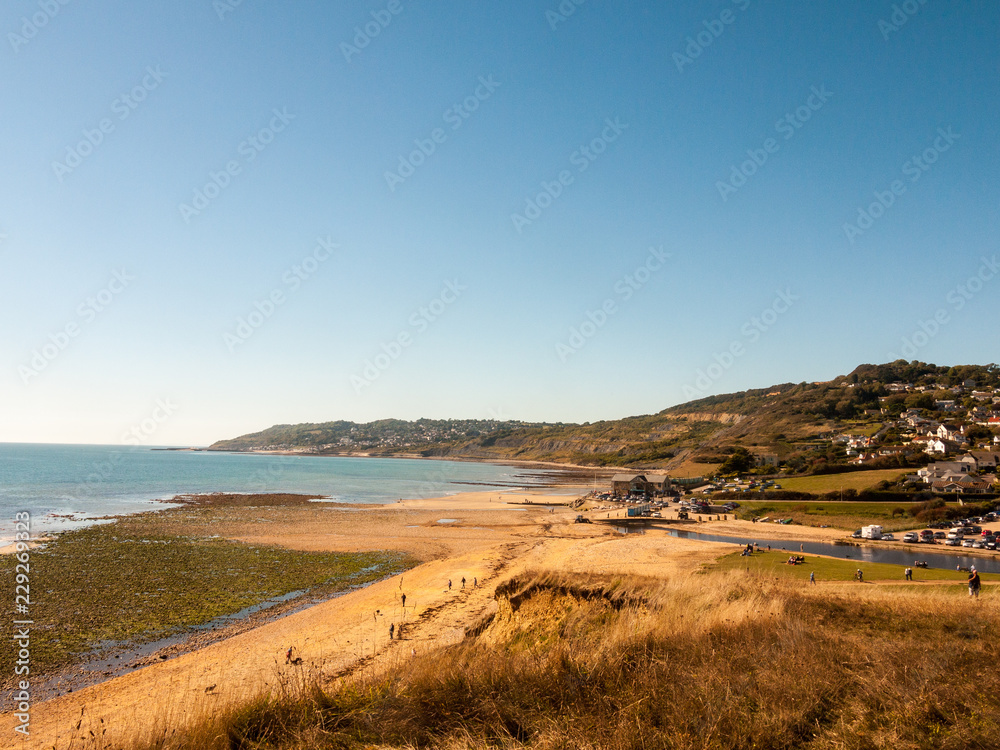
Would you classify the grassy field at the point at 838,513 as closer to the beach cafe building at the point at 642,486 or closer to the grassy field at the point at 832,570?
the beach cafe building at the point at 642,486

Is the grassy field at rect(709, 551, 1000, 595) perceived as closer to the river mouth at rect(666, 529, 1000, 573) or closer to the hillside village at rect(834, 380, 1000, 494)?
the river mouth at rect(666, 529, 1000, 573)

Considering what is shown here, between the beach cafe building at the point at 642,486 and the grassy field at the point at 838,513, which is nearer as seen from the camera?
the grassy field at the point at 838,513

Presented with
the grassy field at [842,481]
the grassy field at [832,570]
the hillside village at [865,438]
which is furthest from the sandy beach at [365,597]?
the hillside village at [865,438]

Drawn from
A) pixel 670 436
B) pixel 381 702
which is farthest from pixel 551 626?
pixel 670 436

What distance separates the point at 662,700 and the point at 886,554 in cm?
3763

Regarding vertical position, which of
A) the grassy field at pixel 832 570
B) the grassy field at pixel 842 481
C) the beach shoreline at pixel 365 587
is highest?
the grassy field at pixel 842 481

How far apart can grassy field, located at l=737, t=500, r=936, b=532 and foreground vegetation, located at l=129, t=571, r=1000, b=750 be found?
45.7 meters

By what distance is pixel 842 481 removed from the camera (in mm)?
61969

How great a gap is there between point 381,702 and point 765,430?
138574mm

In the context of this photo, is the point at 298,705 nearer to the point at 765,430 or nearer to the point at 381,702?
the point at 381,702

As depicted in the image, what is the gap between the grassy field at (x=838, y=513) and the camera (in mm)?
46094

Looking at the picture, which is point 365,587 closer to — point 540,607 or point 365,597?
point 365,597

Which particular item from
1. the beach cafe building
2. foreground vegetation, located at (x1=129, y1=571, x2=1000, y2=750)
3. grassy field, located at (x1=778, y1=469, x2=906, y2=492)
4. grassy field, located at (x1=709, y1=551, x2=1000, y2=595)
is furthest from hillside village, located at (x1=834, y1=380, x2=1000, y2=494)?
foreground vegetation, located at (x1=129, y1=571, x2=1000, y2=750)

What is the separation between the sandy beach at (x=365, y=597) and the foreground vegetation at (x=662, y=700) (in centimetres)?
92
